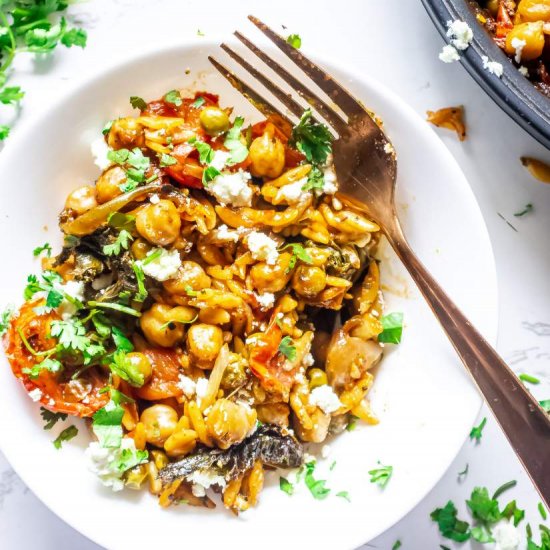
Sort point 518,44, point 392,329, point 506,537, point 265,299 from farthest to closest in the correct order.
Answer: point 506,537
point 518,44
point 392,329
point 265,299

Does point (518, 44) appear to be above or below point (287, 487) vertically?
above

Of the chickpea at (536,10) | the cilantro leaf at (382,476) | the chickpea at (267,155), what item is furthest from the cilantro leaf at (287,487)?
the chickpea at (536,10)

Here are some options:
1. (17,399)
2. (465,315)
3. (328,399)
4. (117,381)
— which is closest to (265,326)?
(328,399)

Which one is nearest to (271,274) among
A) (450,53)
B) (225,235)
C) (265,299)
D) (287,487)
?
(265,299)

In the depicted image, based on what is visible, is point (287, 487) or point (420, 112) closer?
point (287, 487)

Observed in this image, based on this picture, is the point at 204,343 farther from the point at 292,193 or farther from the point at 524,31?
the point at 524,31

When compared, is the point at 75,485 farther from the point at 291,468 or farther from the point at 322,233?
the point at 322,233
